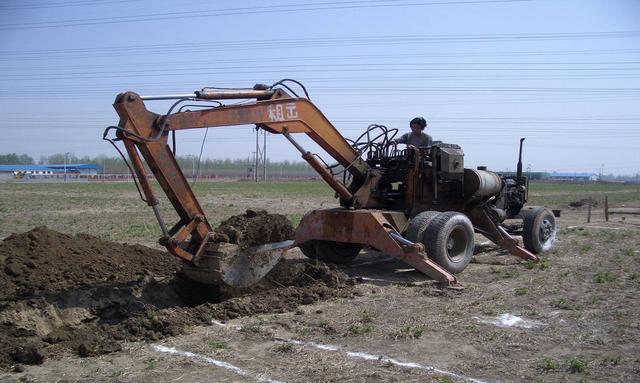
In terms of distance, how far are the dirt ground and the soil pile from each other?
0.02 meters

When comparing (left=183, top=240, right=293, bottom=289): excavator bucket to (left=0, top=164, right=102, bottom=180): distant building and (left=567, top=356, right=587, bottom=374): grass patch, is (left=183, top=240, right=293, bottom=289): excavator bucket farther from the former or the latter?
(left=0, top=164, right=102, bottom=180): distant building

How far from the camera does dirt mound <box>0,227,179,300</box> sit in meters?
7.89

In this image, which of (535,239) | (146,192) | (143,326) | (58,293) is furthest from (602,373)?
(535,239)

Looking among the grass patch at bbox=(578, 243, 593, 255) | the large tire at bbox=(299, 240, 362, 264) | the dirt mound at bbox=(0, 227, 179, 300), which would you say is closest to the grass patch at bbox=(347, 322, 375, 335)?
the dirt mound at bbox=(0, 227, 179, 300)

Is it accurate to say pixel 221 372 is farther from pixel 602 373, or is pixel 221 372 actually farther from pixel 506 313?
pixel 506 313

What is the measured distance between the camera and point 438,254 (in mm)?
9516

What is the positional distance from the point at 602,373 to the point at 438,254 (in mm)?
4404

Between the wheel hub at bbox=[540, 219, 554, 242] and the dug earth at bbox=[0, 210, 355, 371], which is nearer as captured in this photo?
the dug earth at bbox=[0, 210, 355, 371]

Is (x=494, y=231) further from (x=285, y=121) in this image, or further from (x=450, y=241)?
(x=285, y=121)

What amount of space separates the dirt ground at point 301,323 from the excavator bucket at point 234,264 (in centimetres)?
27

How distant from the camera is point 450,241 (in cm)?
1023

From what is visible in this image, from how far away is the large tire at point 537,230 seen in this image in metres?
12.5

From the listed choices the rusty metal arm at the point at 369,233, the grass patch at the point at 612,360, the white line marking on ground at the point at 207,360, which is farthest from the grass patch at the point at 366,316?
Answer: the grass patch at the point at 612,360

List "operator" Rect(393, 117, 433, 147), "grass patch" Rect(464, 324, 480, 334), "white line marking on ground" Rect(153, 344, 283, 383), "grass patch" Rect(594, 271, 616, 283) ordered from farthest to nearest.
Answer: "operator" Rect(393, 117, 433, 147) < "grass patch" Rect(594, 271, 616, 283) < "grass patch" Rect(464, 324, 480, 334) < "white line marking on ground" Rect(153, 344, 283, 383)
